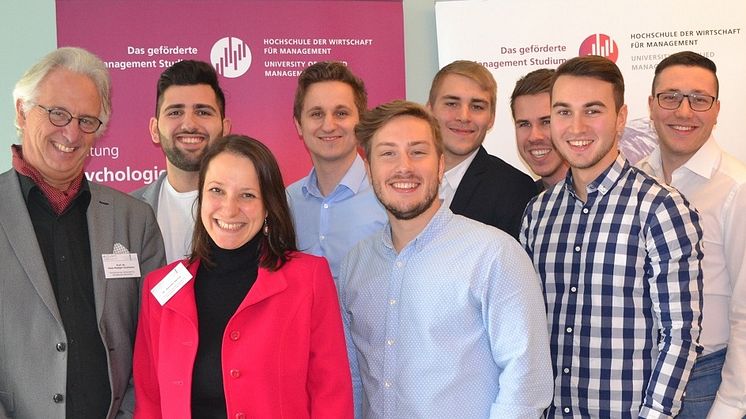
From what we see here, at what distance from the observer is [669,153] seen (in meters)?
3.37

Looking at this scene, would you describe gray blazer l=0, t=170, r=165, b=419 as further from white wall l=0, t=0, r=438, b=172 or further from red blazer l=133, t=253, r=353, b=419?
white wall l=0, t=0, r=438, b=172

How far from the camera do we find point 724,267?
302cm

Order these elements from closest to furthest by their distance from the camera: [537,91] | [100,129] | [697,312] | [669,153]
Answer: [697,312], [100,129], [669,153], [537,91]

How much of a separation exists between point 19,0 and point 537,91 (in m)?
3.33

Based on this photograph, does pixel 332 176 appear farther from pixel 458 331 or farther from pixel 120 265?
pixel 458 331

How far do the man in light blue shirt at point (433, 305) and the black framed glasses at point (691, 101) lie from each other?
4.16 ft

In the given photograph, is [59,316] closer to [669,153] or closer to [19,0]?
[669,153]

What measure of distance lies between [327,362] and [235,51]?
2764 millimetres

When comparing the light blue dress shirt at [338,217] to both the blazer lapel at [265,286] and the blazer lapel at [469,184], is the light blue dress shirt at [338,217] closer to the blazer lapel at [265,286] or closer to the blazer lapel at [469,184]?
the blazer lapel at [469,184]

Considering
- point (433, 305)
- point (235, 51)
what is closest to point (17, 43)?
point (235, 51)


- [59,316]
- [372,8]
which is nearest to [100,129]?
[59,316]

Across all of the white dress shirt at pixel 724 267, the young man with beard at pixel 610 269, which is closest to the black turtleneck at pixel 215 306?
the young man with beard at pixel 610 269

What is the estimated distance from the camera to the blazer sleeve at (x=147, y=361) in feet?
8.32

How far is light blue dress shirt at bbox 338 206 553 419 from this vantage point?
7.78 ft
